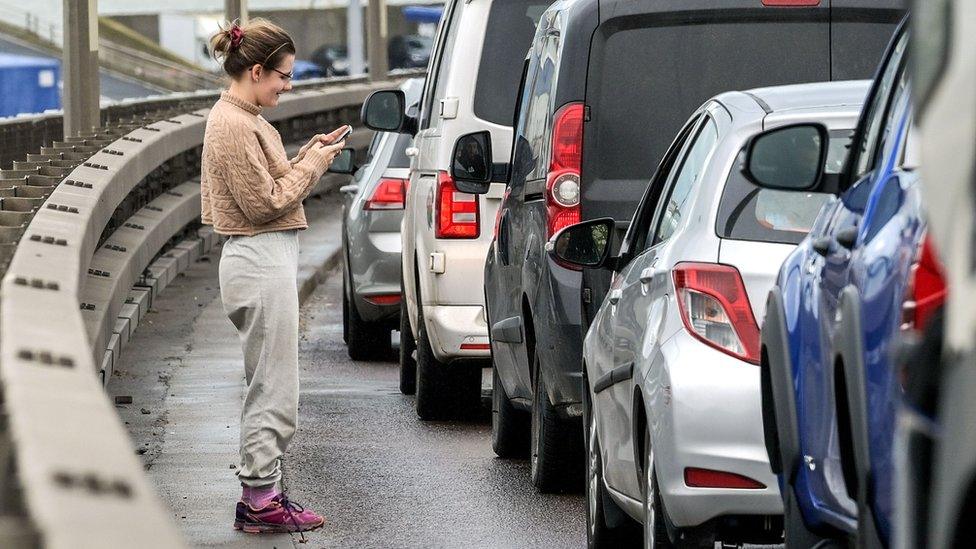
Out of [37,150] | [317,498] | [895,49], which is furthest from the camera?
[37,150]

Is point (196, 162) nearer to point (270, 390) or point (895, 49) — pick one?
point (270, 390)

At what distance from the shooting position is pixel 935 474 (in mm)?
3084

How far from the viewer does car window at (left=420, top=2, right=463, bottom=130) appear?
11.6m

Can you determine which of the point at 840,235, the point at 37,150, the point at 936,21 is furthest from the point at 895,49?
the point at 37,150

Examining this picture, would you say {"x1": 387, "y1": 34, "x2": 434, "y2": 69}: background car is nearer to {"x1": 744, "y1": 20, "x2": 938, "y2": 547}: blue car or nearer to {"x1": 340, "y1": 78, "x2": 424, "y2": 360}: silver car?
{"x1": 340, "y1": 78, "x2": 424, "y2": 360}: silver car

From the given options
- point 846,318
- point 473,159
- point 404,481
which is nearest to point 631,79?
point 473,159

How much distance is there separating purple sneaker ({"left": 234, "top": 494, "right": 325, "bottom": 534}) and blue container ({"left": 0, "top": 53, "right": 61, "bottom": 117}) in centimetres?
4254

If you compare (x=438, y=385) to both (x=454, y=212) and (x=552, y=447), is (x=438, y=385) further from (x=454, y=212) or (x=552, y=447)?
(x=552, y=447)

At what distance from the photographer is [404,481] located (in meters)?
9.42

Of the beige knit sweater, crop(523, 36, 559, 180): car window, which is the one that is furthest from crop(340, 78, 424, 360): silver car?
the beige knit sweater

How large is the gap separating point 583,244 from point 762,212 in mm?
1228

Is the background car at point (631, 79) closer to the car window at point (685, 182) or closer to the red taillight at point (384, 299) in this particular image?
the car window at point (685, 182)

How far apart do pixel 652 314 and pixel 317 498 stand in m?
2.76

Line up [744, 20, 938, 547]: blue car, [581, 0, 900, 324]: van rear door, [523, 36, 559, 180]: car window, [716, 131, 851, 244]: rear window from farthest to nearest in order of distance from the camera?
[523, 36, 559, 180]: car window, [581, 0, 900, 324]: van rear door, [716, 131, 851, 244]: rear window, [744, 20, 938, 547]: blue car
